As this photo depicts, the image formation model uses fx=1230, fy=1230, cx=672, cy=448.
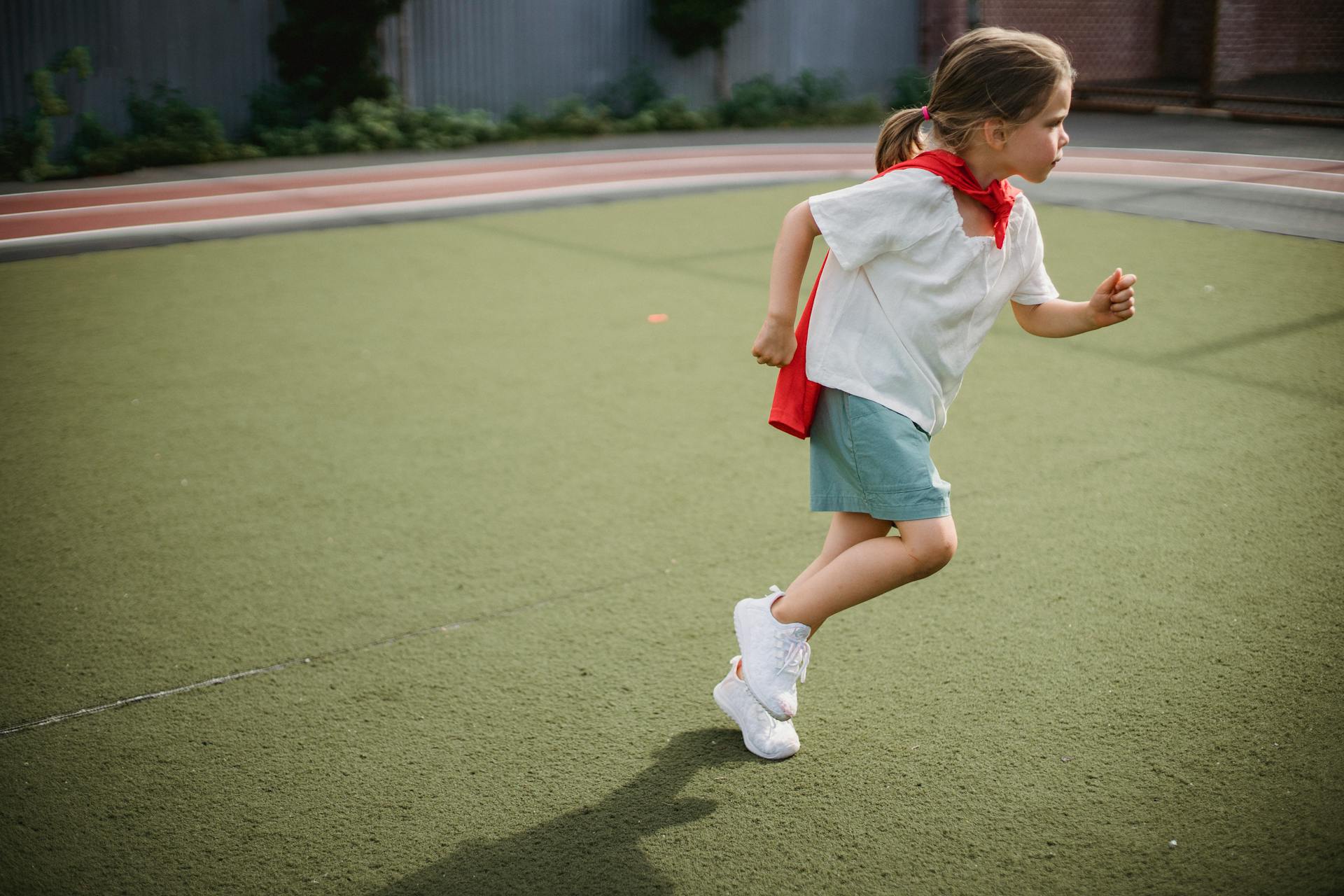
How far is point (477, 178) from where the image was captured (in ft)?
39.5

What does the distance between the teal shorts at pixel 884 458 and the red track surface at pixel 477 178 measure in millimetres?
8213

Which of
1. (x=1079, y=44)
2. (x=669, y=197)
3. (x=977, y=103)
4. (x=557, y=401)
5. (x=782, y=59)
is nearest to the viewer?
(x=977, y=103)

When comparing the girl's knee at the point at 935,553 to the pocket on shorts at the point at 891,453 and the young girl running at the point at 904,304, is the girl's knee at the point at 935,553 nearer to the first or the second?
the young girl running at the point at 904,304

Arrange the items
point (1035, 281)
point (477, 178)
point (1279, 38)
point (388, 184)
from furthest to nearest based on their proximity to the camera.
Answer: point (1279, 38), point (477, 178), point (388, 184), point (1035, 281)

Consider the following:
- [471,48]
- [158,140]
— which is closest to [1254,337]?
[158,140]

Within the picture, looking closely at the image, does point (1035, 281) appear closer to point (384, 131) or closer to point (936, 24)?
point (384, 131)

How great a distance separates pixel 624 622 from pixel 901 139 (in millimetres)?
1388

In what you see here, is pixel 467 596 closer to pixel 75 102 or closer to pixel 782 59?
pixel 75 102

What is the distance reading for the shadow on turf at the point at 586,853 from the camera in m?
2.14

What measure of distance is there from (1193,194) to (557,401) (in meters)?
6.98

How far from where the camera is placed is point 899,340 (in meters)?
2.33

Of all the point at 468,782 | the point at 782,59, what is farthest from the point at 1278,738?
the point at 782,59

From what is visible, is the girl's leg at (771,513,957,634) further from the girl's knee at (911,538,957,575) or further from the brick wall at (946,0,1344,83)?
the brick wall at (946,0,1344,83)

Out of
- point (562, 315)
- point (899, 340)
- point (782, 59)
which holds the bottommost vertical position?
point (562, 315)
